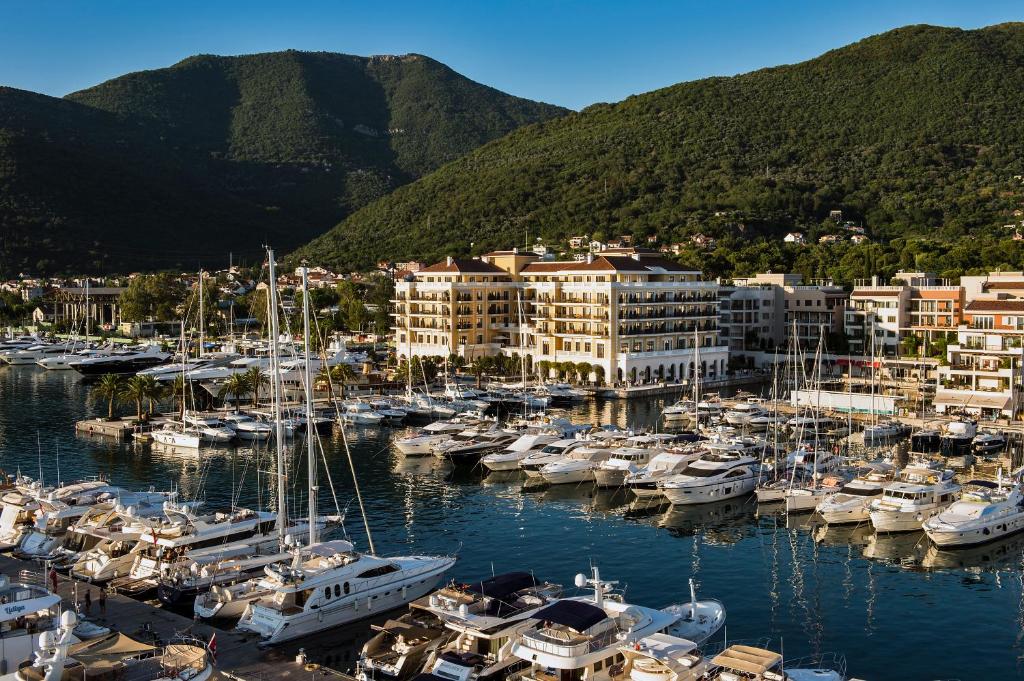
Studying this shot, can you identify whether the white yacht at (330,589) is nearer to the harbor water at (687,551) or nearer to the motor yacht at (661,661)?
the harbor water at (687,551)

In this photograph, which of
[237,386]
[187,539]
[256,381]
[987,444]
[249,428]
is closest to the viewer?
[187,539]

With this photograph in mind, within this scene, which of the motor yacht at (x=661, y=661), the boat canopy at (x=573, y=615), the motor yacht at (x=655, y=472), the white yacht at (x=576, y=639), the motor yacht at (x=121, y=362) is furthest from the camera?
the motor yacht at (x=121, y=362)

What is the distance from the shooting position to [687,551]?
3653 cm

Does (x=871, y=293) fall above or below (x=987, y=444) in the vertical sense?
above

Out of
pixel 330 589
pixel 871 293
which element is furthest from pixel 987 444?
pixel 330 589

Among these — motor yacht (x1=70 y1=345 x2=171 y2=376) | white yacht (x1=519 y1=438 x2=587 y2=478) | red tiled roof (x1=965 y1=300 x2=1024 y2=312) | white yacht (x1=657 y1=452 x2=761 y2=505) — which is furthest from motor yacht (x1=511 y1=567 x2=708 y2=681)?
motor yacht (x1=70 y1=345 x2=171 y2=376)

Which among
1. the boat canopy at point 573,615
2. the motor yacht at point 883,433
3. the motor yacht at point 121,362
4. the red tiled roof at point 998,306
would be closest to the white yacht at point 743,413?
the motor yacht at point 883,433

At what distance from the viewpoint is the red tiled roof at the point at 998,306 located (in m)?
66.2

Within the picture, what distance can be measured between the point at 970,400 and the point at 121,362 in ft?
245

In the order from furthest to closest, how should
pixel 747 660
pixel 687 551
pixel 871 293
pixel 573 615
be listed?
pixel 871 293, pixel 687 551, pixel 573 615, pixel 747 660

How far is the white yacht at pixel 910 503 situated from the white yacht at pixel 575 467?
1355 centimetres

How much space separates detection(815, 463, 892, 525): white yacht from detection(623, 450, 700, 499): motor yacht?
678 cm

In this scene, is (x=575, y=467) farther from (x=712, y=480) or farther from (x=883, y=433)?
(x=883, y=433)

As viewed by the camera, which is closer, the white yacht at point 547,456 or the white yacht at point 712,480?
the white yacht at point 712,480
